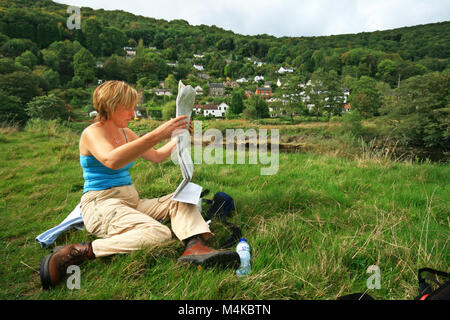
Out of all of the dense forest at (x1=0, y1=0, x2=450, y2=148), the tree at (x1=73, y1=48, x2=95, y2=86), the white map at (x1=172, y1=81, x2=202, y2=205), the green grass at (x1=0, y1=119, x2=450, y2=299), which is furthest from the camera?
the tree at (x1=73, y1=48, x2=95, y2=86)

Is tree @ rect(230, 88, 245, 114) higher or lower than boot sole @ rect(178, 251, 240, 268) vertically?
higher

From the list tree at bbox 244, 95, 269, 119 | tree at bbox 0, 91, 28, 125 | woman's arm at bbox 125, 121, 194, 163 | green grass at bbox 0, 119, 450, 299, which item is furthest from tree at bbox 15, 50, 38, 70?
woman's arm at bbox 125, 121, 194, 163

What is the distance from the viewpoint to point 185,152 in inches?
72.3

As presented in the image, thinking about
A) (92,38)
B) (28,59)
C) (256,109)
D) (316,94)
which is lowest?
(256,109)

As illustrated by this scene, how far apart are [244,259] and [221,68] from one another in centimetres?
7861

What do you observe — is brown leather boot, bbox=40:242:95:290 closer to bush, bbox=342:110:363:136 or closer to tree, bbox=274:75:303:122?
bush, bbox=342:110:363:136

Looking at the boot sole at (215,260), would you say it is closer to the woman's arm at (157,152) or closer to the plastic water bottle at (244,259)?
the plastic water bottle at (244,259)

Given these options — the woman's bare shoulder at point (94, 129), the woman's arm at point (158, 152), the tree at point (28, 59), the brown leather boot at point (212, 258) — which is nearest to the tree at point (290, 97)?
the woman's arm at point (158, 152)

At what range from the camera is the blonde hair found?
1718mm

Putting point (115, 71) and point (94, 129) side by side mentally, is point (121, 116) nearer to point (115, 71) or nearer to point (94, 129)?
point (94, 129)

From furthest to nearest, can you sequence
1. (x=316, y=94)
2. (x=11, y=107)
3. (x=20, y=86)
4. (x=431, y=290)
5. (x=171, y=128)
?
(x=316, y=94)
(x=20, y=86)
(x=11, y=107)
(x=171, y=128)
(x=431, y=290)

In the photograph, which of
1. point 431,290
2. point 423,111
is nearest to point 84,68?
point 423,111

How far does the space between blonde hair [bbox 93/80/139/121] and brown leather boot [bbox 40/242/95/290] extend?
3.13ft

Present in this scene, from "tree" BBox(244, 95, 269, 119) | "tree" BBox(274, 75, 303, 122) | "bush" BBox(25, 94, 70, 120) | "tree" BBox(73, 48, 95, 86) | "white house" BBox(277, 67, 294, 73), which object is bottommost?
"bush" BBox(25, 94, 70, 120)
